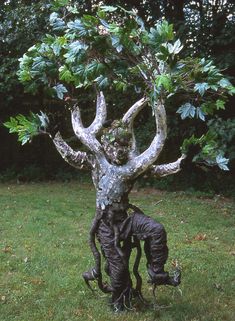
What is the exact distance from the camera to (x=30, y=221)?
869cm

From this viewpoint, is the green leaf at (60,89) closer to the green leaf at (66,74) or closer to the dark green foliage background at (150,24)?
the green leaf at (66,74)

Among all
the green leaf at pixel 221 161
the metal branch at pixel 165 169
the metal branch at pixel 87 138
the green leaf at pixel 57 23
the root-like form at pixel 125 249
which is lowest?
the root-like form at pixel 125 249

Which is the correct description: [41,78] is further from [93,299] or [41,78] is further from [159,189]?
[159,189]

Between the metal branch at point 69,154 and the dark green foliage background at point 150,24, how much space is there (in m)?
5.37

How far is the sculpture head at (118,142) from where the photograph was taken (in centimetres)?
446

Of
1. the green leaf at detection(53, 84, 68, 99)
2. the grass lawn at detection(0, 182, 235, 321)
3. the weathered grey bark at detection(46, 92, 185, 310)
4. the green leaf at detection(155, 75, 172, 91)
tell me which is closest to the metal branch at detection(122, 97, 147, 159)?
the weathered grey bark at detection(46, 92, 185, 310)

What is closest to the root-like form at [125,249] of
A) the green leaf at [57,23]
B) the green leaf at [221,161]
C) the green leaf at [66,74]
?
the green leaf at [221,161]

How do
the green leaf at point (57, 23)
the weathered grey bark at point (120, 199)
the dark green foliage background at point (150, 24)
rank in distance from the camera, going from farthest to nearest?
the dark green foliage background at point (150, 24)
the weathered grey bark at point (120, 199)
the green leaf at point (57, 23)

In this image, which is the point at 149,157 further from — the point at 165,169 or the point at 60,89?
the point at 60,89

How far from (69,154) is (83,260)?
87.1 inches

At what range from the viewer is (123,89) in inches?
176

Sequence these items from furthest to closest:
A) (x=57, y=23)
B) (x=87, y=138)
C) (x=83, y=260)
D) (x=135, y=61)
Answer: (x=83, y=260)
(x=87, y=138)
(x=57, y=23)
(x=135, y=61)

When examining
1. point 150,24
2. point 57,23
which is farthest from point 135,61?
point 150,24

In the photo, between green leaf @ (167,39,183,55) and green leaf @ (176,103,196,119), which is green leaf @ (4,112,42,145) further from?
green leaf @ (167,39,183,55)
